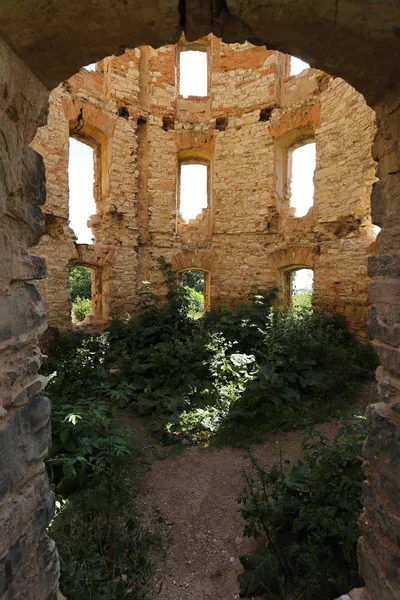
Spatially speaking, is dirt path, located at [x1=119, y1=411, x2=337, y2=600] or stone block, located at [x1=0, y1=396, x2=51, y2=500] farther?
dirt path, located at [x1=119, y1=411, x2=337, y2=600]

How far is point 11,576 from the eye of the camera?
1.53m

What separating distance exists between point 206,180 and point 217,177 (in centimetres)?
83

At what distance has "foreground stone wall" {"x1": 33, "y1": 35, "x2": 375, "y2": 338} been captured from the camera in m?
7.34

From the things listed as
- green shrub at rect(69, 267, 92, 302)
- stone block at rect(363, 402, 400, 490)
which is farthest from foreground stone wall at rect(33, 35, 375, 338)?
green shrub at rect(69, 267, 92, 302)

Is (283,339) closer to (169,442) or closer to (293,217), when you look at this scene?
(169,442)

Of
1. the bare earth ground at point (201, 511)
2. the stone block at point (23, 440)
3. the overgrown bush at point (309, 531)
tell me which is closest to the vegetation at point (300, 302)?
the bare earth ground at point (201, 511)

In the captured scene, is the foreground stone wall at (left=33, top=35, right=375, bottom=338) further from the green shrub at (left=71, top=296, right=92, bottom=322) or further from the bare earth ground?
the green shrub at (left=71, top=296, right=92, bottom=322)

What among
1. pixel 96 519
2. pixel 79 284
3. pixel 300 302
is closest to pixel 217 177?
pixel 300 302

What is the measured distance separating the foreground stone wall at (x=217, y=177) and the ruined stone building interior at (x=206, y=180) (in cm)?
4

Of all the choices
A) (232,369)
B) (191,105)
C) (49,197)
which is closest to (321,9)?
(232,369)

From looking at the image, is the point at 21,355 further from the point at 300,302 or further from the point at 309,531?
the point at 300,302

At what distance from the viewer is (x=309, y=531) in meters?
2.61

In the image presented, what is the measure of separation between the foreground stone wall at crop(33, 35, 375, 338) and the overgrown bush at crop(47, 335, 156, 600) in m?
4.16

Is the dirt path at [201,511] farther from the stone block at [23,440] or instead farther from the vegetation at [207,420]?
the stone block at [23,440]
